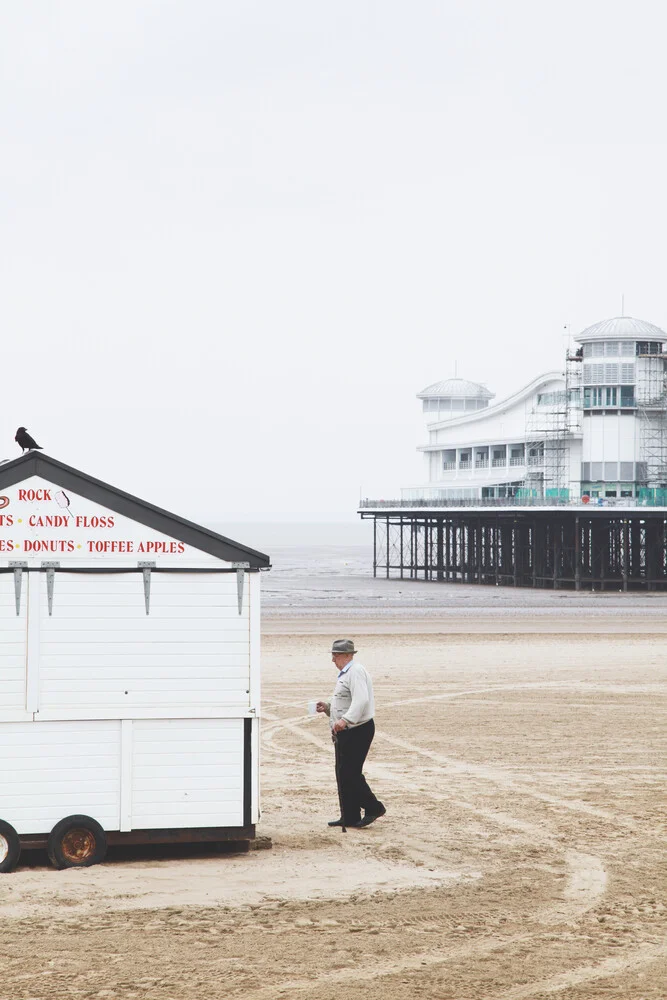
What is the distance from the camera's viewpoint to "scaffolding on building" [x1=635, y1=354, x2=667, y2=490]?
57438mm

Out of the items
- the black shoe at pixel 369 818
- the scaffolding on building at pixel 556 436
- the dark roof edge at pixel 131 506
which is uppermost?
the scaffolding on building at pixel 556 436

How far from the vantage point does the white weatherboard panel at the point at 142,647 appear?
8203mm

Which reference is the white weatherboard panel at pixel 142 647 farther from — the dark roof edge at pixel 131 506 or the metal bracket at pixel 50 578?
the dark roof edge at pixel 131 506

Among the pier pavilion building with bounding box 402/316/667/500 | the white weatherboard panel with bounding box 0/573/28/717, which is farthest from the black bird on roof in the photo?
the pier pavilion building with bounding box 402/316/667/500

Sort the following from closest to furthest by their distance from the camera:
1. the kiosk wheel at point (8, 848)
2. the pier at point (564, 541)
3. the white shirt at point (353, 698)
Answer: the kiosk wheel at point (8, 848) < the white shirt at point (353, 698) < the pier at point (564, 541)

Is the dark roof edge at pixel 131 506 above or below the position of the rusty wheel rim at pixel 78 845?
above

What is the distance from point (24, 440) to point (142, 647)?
1543mm

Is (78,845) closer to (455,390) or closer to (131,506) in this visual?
(131,506)

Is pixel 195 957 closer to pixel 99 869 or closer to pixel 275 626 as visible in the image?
pixel 99 869

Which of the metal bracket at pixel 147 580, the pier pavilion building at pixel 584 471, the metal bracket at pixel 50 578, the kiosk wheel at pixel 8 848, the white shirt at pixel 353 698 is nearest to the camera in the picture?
the kiosk wheel at pixel 8 848

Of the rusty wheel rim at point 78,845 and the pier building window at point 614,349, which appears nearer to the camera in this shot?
the rusty wheel rim at point 78,845

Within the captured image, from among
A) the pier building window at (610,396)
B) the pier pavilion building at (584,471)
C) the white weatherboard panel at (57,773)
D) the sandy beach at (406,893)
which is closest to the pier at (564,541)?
the pier pavilion building at (584,471)

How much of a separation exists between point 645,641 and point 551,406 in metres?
34.4

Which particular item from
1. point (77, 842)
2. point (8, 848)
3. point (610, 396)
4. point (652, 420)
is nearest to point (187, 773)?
point (77, 842)
